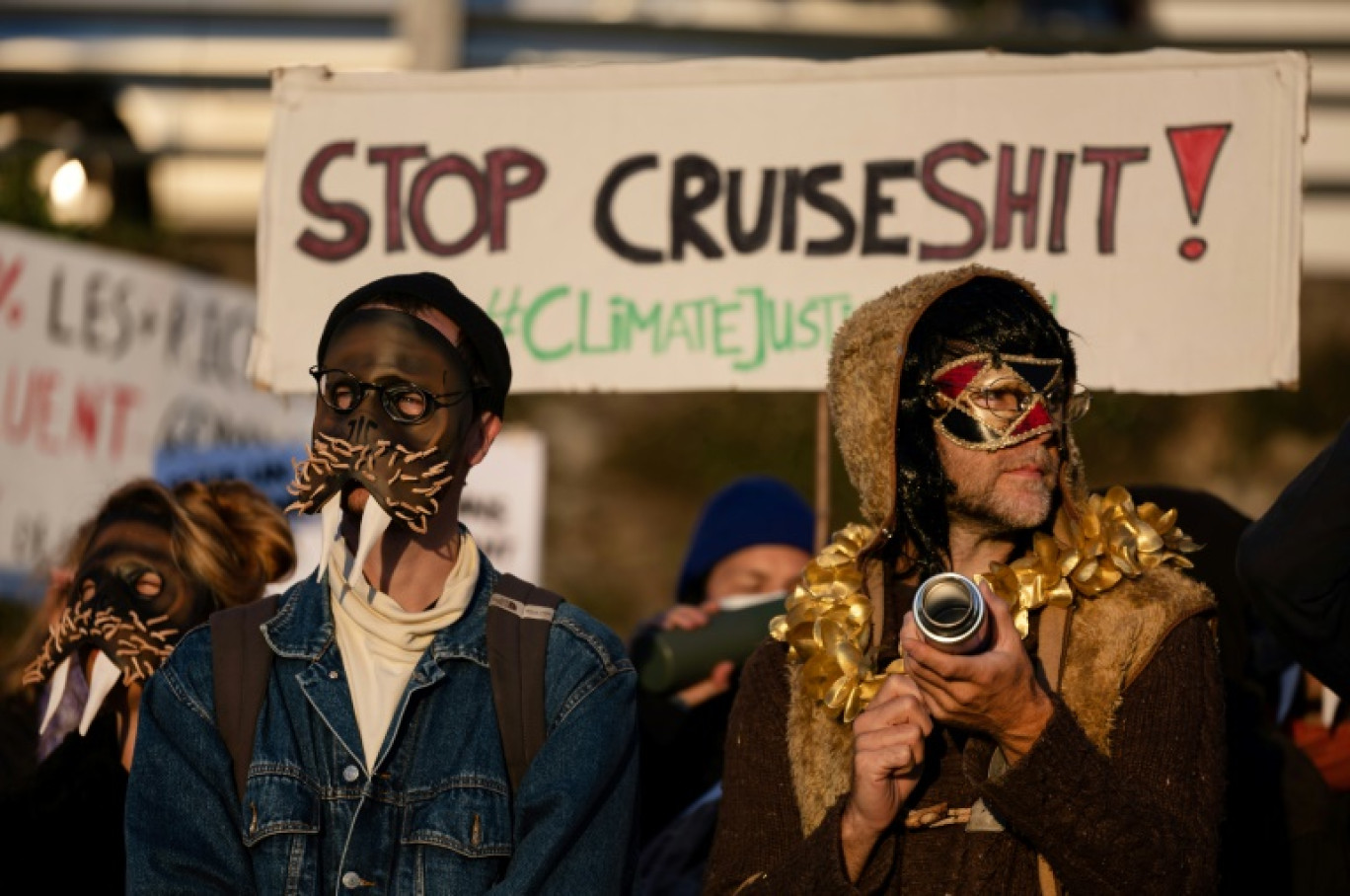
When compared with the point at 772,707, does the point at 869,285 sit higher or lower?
higher

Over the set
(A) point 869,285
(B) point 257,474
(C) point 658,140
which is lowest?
(B) point 257,474

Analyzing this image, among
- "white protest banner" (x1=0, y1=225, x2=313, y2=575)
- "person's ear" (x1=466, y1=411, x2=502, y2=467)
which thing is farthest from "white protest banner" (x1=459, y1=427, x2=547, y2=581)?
"person's ear" (x1=466, y1=411, x2=502, y2=467)

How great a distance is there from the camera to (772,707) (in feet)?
11.3

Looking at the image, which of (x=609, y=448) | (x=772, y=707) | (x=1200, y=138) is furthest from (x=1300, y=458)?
(x=772, y=707)

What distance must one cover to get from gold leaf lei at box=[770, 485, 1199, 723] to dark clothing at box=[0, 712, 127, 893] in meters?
1.28

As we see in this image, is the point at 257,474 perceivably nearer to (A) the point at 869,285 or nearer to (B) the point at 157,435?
(B) the point at 157,435

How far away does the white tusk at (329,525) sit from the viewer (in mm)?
3459

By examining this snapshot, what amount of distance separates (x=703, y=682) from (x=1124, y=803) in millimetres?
1782

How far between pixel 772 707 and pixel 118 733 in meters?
1.30

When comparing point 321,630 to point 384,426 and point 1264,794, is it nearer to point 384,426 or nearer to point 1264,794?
point 384,426

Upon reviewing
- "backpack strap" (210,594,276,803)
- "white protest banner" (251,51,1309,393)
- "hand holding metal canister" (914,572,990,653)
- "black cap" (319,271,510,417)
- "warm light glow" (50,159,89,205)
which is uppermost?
"warm light glow" (50,159,89,205)

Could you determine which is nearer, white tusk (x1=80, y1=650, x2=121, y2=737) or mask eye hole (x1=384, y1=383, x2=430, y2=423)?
mask eye hole (x1=384, y1=383, x2=430, y2=423)

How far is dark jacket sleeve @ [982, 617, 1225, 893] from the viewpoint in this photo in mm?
2998

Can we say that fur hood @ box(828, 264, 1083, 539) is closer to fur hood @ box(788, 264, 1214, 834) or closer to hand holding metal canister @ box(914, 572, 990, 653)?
fur hood @ box(788, 264, 1214, 834)
